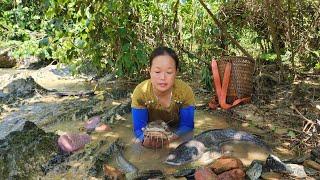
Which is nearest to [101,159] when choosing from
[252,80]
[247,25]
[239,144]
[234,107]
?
[239,144]

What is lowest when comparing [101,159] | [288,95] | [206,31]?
[101,159]

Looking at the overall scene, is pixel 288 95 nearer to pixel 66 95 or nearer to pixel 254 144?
pixel 254 144

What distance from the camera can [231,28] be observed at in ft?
20.8

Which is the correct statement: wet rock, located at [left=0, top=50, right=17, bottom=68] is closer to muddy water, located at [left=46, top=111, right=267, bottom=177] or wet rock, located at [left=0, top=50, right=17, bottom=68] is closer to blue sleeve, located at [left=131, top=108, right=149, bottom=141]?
muddy water, located at [left=46, top=111, right=267, bottom=177]

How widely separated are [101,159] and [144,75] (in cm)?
267

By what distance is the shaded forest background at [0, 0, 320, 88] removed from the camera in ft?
17.5

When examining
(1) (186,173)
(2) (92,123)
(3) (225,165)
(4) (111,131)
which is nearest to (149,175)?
(1) (186,173)

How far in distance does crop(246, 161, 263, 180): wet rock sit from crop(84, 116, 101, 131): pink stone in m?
2.05

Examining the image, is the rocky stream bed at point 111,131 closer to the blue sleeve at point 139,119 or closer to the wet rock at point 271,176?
the wet rock at point 271,176

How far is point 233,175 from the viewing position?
2980 mm

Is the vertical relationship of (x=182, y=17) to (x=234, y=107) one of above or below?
above

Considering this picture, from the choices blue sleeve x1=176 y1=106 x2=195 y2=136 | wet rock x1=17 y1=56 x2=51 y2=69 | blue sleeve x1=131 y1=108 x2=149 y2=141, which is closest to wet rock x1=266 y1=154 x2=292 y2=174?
blue sleeve x1=176 y1=106 x2=195 y2=136

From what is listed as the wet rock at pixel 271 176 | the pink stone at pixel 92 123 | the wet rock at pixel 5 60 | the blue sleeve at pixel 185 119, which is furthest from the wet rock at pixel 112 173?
the wet rock at pixel 5 60

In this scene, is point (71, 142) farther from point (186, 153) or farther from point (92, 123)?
point (186, 153)
